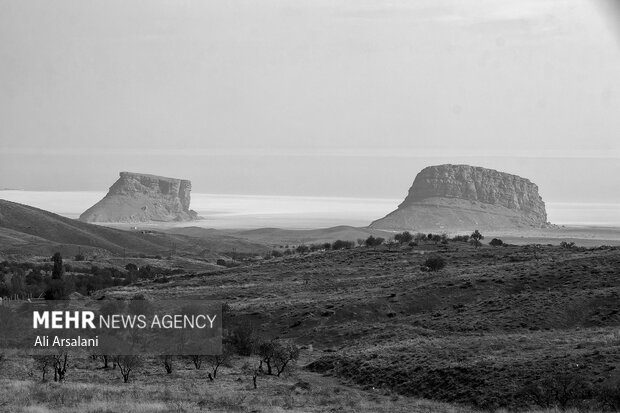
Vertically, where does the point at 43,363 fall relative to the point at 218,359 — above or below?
below

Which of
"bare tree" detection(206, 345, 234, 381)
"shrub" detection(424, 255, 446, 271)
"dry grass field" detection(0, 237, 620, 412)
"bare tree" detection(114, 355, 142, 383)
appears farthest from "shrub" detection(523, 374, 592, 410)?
"shrub" detection(424, 255, 446, 271)

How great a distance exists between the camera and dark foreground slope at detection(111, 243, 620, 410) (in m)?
44.7

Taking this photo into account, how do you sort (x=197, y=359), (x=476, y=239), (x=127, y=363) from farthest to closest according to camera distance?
(x=476, y=239) → (x=197, y=359) → (x=127, y=363)

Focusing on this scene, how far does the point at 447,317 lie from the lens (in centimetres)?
6794

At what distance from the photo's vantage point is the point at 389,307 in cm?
7544

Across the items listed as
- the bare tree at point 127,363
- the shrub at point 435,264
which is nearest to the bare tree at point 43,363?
the bare tree at point 127,363

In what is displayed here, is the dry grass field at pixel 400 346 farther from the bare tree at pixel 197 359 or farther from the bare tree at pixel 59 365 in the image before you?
the bare tree at pixel 197 359

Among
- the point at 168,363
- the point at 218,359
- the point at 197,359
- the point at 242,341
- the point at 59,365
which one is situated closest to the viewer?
the point at 59,365

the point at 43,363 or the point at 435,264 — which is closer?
the point at 43,363

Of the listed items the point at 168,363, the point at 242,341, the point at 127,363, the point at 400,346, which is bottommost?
the point at 168,363

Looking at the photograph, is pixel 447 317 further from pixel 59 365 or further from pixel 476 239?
pixel 476 239

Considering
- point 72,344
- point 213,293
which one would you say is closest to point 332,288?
point 213,293

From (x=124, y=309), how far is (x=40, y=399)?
2979 centimetres

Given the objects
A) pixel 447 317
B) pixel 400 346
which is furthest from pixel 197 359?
pixel 447 317
